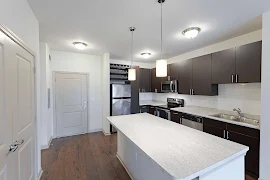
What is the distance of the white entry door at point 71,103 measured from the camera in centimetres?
407

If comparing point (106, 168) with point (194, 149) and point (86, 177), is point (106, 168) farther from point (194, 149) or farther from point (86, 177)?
point (194, 149)

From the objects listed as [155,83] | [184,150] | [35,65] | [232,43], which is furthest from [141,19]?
[155,83]


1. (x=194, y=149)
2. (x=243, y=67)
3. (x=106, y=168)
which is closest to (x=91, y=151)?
(x=106, y=168)

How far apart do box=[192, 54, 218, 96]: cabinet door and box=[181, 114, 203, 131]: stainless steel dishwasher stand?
702mm

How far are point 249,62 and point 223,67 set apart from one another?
1.60ft

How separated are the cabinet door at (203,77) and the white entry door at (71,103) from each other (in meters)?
3.43

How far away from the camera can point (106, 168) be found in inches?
98.2

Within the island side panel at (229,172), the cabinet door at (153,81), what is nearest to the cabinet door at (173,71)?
the cabinet door at (153,81)

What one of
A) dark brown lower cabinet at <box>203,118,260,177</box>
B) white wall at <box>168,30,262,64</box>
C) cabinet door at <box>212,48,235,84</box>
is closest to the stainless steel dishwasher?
dark brown lower cabinet at <box>203,118,260,177</box>

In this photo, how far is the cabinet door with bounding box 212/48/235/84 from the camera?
2688 millimetres

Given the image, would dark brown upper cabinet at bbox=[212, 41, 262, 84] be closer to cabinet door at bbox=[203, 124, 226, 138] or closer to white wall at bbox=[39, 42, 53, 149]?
cabinet door at bbox=[203, 124, 226, 138]

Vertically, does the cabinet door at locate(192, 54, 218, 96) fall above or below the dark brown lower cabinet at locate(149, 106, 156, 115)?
above

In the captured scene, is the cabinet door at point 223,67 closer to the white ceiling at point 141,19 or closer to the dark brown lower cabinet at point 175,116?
the white ceiling at point 141,19

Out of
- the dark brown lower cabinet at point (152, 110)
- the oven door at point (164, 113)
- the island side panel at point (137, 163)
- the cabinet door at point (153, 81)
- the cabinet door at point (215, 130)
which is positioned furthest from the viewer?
the cabinet door at point (153, 81)
